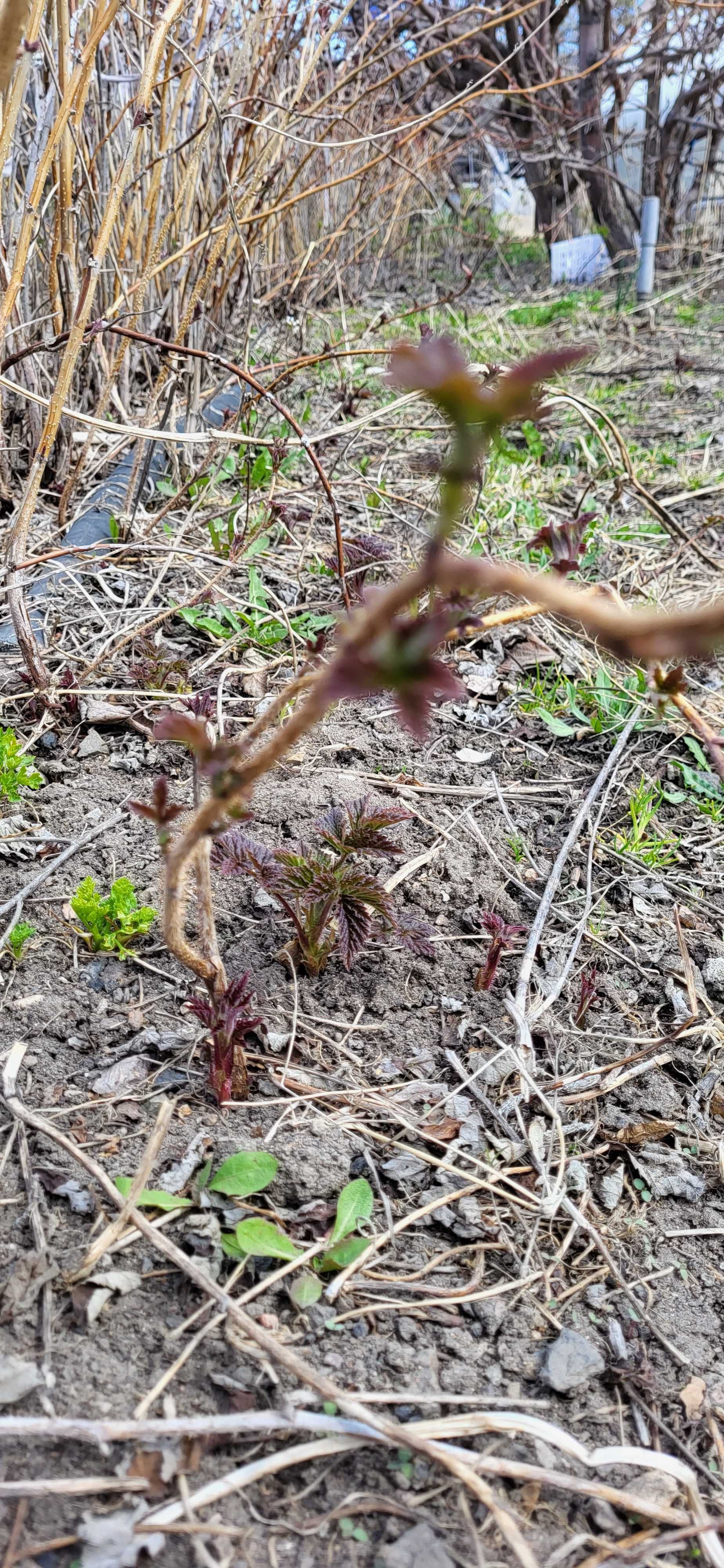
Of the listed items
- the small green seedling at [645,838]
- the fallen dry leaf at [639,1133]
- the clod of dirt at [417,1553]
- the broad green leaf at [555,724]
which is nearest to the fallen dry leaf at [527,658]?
the broad green leaf at [555,724]

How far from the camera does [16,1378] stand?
96 centimetres

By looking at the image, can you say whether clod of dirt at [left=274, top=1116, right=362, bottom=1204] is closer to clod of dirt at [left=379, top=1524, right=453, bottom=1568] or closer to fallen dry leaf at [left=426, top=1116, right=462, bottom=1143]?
fallen dry leaf at [left=426, top=1116, right=462, bottom=1143]

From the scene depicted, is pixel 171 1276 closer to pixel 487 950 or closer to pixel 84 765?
pixel 487 950

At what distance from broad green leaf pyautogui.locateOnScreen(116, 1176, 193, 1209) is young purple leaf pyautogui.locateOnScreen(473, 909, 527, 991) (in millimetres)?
567

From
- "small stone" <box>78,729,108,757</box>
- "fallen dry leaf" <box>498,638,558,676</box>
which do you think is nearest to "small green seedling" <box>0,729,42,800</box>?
"small stone" <box>78,729,108,757</box>

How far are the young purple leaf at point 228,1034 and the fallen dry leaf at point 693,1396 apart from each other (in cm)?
61

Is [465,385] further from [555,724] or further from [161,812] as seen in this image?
[555,724]

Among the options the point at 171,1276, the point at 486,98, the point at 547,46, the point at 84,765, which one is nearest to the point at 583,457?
the point at 84,765

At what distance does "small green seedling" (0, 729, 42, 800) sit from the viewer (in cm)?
171

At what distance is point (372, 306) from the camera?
6.38m

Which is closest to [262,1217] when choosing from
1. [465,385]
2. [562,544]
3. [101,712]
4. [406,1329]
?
[406,1329]

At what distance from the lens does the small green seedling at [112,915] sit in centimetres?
146

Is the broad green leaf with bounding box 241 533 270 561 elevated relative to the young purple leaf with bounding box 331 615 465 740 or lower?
lower

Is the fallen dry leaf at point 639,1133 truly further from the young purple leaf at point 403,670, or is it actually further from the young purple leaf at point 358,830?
the young purple leaf at point 403,670
